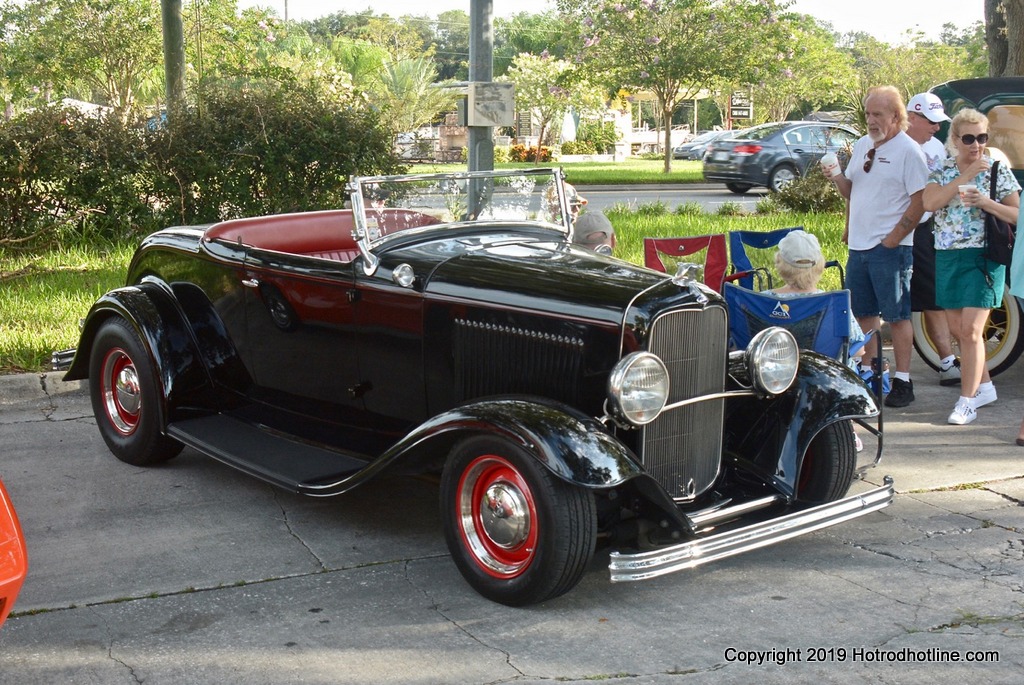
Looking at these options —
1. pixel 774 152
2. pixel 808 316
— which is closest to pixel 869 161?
pixel 808 316

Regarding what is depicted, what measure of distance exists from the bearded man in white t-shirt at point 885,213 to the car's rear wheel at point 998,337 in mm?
734

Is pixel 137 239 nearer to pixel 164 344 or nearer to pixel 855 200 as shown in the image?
pixel 164 344

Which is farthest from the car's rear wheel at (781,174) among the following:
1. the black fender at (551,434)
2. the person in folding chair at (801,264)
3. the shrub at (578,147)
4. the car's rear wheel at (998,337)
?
the shrub at (578,147)

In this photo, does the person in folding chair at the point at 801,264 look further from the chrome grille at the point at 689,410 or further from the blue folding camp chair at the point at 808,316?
the chrome grille at the point at 689,410

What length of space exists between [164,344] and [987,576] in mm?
3818

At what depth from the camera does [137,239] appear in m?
10.8

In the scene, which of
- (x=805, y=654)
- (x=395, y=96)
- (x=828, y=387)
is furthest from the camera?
(x=395, y=96)

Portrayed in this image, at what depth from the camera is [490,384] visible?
Result: 4348mm

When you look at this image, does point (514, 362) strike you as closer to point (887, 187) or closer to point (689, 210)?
point (887, 187)

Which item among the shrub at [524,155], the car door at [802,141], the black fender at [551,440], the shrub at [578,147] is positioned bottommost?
the black fender at [551,440]

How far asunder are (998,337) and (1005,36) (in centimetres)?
560

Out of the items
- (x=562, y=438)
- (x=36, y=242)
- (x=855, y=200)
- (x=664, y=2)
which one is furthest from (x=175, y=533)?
(x=664, y=2)

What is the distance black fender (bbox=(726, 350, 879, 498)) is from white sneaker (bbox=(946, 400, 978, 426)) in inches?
80.3

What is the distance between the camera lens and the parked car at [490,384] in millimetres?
3818
